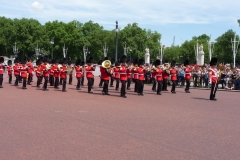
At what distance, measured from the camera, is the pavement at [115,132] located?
19.1 ft

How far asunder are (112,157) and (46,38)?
71095 mm

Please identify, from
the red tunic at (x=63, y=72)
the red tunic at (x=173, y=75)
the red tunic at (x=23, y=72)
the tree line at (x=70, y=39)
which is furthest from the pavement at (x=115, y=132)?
the tree line at (x=70, y=39)

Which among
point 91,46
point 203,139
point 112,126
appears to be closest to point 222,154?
point 203,139

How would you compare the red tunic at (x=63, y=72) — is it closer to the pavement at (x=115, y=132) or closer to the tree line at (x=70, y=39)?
the pavement at (x=115, y=132)

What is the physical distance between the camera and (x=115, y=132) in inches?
289

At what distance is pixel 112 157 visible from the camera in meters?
5.57

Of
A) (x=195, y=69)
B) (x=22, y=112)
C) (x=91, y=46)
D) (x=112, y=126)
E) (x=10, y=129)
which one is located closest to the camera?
(x=10, y=129)

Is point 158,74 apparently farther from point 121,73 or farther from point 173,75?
point 121,73

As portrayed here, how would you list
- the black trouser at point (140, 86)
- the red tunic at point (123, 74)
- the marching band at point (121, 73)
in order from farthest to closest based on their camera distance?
the black trouser at point (140, 86), the red tunic at point (123, 74), the marching band at point (121, 73)

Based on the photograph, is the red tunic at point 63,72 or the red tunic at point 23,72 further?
the red tunic at point 23,72

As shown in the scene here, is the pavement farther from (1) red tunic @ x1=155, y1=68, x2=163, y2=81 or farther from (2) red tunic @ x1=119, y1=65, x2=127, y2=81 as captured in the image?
(1) red tunic @ x1=155, y1=68, x2=163, y2=81

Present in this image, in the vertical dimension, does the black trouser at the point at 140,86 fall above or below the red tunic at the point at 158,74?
below

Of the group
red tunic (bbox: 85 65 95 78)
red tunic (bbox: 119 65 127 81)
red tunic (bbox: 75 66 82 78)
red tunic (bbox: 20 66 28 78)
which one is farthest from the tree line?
red tunic (bbox: 119 65 127 81)

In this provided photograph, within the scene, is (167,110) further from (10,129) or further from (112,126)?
(10,129)
